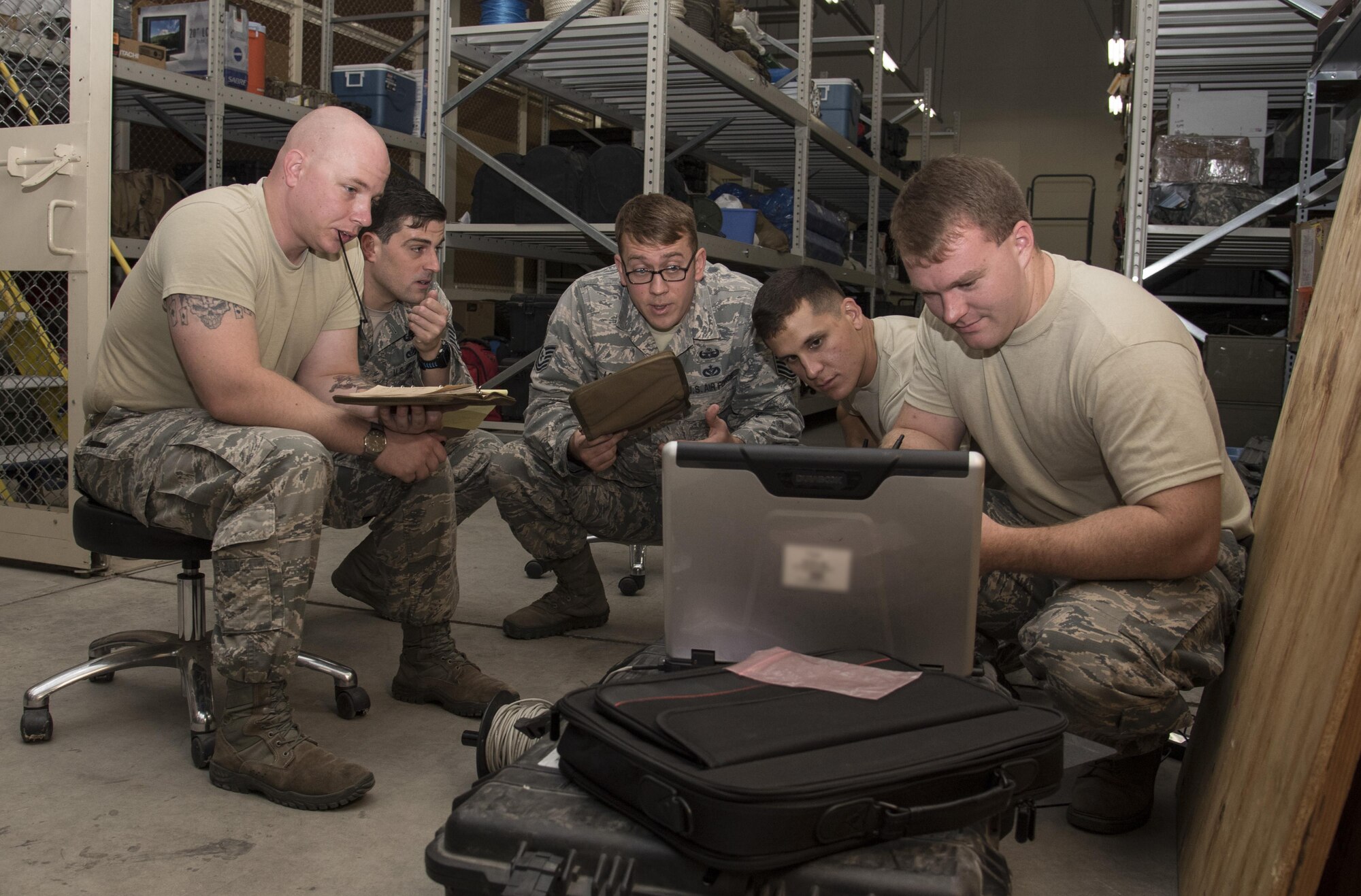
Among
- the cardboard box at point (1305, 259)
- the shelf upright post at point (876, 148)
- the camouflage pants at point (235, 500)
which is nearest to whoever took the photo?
the camouflage pants at point (235, 500)

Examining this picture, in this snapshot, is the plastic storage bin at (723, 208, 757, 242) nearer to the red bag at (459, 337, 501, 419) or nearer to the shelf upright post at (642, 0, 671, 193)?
the shelf upright post at (642, 0, 671, 193)

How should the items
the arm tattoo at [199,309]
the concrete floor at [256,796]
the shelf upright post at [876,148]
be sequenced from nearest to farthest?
the concrete floor at [256,796] → the arm tattoo at [199,309] → the shelf upright post at [876,148]

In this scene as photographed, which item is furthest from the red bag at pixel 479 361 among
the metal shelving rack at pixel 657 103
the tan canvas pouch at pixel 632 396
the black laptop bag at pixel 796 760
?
the black laptop bag at pixel 796 760

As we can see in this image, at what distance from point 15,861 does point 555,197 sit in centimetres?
350

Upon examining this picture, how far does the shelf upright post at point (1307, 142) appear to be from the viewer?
3990 millimetres

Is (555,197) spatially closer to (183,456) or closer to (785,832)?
(183,456)

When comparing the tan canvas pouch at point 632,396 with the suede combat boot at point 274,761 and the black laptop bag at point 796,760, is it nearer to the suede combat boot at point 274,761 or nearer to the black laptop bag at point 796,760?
the suede combat boot at point 274,761

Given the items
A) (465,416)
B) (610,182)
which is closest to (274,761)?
(465,416)

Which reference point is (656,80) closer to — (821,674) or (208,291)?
(208,291)

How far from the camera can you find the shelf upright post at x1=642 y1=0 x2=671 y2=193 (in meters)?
3.91

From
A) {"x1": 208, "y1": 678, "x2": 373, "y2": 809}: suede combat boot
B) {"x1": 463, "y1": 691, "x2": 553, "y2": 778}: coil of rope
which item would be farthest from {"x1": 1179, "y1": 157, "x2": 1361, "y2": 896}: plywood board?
{"x1": 208, "y1": 678, "x2": 373, "y2": 809}: suede combat boot

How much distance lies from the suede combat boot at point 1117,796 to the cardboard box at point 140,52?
4.16 metres

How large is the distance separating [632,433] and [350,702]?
2.93ft

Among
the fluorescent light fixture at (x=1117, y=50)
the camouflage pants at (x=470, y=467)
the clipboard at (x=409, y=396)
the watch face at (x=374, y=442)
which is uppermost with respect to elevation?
the fluorescent light fixture at (x=1117, y=50)
